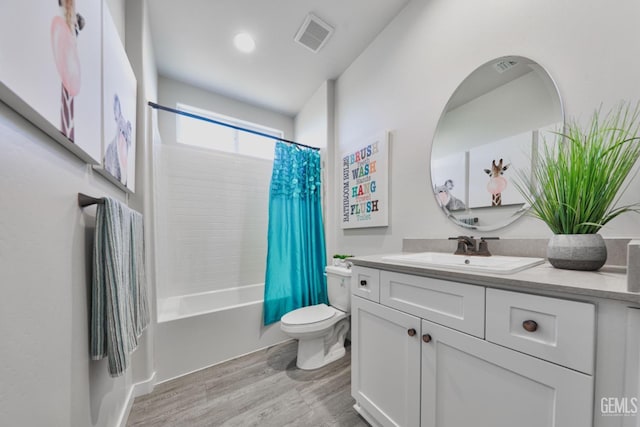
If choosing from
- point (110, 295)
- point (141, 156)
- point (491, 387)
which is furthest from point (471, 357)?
point (141, 156)

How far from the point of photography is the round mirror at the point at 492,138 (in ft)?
3.27

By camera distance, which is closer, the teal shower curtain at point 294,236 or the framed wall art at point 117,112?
the framed wall art at point 117,112

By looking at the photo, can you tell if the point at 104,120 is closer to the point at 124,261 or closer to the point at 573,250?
the point at 124,261

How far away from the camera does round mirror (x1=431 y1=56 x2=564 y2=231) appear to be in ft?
3.27

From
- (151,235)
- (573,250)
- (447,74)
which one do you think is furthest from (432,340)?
(151,235)

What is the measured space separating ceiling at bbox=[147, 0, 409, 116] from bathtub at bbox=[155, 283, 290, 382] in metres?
2.17

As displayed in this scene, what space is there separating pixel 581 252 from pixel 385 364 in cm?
89

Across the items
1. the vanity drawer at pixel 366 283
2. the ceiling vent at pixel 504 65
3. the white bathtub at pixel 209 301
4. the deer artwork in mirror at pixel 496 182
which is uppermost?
the ceiling vent at pixel 504 65

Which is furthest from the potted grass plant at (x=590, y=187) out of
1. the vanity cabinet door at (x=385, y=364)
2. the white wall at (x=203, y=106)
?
the white wall at (x=203, y=106)

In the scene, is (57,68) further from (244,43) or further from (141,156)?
(244,43)

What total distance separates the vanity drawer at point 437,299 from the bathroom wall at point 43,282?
1.14 meters

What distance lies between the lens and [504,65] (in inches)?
43.0

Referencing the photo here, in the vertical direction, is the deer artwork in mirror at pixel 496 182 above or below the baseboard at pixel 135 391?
above

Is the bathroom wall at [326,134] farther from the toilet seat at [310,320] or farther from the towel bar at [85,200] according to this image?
the towel bar at [85,200]
